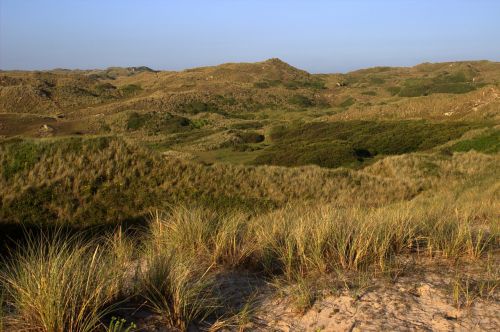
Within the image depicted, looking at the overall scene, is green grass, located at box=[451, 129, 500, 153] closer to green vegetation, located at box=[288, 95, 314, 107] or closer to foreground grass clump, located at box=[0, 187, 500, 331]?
foreground grass clump, located at box=[0, 187, 500, 331]

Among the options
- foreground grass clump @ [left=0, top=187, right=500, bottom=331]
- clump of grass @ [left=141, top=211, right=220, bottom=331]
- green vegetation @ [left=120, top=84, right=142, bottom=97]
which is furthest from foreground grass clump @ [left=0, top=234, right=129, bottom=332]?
green vegetation @ [left=120, top=84, right=142, bottom=97]

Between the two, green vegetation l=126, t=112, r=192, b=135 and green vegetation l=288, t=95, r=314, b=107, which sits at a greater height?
green vegetation l=288, t=95, r=314, b=107

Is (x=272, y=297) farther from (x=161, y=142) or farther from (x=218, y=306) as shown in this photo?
(x=161, y=142)

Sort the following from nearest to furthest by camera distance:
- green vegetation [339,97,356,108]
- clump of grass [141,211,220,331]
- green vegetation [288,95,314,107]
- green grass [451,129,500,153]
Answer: clump of grass [141,211,220,331], green grass [451,129,500,153], green vegetation [339,97,356,108], green vegetation [288,95,314,107]

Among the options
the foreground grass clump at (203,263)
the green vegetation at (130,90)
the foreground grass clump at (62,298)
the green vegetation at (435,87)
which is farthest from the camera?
the green vegetation at (130,90)

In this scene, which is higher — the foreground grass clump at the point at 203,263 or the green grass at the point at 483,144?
the foreground grass clump at the point at 203,263

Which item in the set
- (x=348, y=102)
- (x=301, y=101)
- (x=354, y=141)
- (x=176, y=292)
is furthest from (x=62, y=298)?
(x=348, y=102)

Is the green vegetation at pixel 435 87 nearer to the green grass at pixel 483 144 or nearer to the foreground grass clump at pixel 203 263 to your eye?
the green grass at pixel 483 144

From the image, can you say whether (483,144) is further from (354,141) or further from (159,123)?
(159,123)

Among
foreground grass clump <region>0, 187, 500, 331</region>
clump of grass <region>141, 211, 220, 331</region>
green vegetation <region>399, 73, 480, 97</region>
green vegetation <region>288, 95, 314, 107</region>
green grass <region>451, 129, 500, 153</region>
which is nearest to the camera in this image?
foreground grass clump <region>0, 187, 500, 331</region>

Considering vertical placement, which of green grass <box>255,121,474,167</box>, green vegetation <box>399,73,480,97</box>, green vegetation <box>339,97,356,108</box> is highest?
green vegetation <box>399,73,480,97</box>

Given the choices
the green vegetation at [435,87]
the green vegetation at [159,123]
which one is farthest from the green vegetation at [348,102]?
the green vegetation at [159,123]

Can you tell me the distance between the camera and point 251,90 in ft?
210

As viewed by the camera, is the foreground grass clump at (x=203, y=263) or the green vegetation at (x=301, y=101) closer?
the foreground grass clump at (x=203, y=263)
